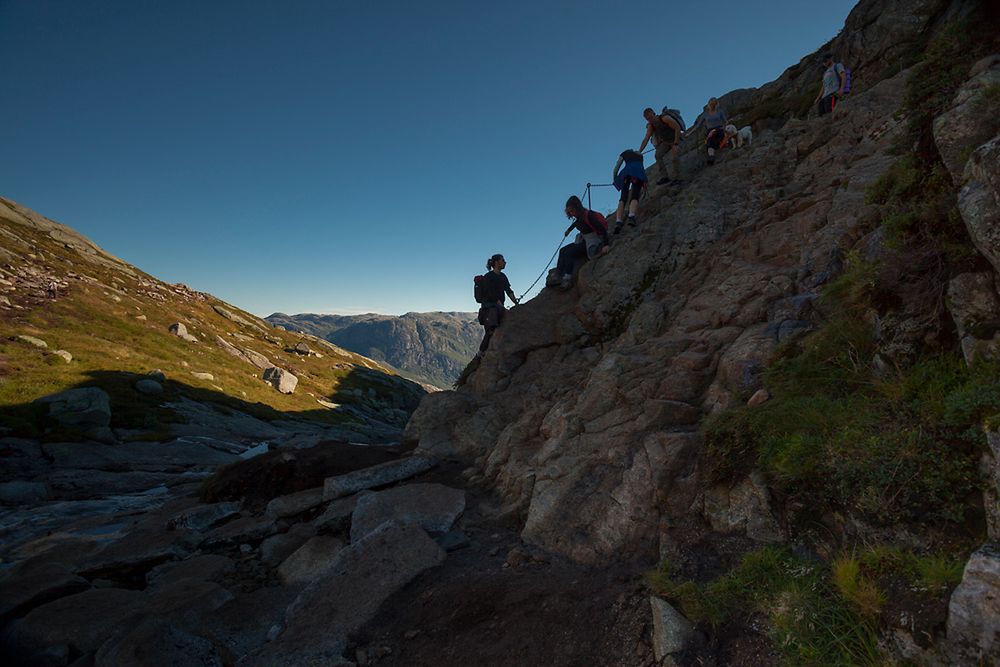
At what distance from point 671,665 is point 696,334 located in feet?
28.0

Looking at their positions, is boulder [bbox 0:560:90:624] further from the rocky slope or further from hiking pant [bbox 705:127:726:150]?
hiking pant [bbox 705:127:726:150]

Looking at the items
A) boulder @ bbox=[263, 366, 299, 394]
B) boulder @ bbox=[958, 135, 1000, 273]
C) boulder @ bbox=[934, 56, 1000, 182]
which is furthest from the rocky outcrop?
boulder @ bbox=[263, 366, 299, 394]

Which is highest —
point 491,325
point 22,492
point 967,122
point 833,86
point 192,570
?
point 833,86

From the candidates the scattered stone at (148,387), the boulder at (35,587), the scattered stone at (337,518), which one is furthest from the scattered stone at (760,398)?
the scattered stone at (148,387)

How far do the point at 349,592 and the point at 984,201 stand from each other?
38.9ft

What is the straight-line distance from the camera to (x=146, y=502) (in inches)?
845

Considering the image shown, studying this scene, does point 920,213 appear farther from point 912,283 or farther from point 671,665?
point 671,665

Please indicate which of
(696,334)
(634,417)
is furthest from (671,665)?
(696,334)

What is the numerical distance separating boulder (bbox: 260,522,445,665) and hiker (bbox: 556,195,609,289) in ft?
47.0

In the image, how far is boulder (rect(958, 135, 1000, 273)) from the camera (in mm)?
5176

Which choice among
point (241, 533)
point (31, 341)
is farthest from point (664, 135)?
point (31, 341)

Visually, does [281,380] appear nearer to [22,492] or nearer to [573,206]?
[22,492]

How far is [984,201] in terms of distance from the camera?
5.31 metres

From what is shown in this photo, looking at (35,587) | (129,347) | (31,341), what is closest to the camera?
(35,587)
